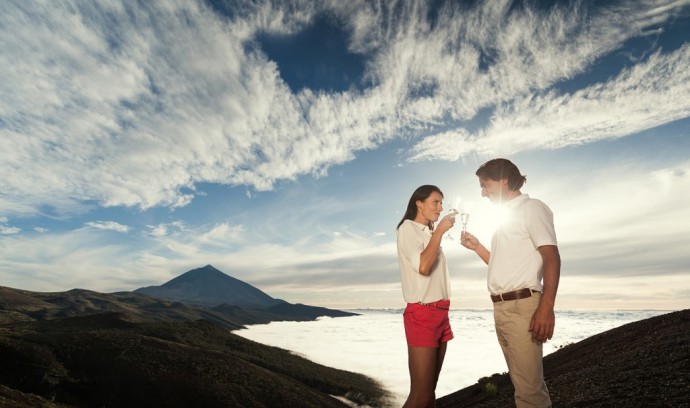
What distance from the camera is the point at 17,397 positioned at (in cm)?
843

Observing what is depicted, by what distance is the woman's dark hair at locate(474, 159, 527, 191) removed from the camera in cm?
439

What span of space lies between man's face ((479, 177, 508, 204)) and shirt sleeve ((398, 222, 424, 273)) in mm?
1033

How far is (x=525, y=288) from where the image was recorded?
3.89 m

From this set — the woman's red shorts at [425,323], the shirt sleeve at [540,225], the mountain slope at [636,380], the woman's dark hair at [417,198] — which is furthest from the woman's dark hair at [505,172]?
the mountain slope at [636,380]

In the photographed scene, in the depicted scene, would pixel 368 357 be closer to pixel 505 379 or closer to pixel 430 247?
pixel 505 379

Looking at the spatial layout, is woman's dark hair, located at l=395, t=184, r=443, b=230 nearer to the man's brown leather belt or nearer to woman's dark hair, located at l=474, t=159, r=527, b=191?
woman's dark hair, located at l=474, t=159, r=527, b=191

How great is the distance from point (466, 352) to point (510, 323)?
199825 millimetres

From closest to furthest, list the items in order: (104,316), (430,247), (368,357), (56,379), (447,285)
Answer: (430,247), (447,285), (56,379), (104,316), (368,357)

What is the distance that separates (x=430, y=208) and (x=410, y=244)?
0.54 metres

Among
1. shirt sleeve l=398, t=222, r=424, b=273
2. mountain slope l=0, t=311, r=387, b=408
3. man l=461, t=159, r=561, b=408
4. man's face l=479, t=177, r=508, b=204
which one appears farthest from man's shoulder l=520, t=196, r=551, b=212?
mountain slope l=0, t=311, r=387, b=408

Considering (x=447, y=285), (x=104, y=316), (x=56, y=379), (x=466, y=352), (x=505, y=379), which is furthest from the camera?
(x=466, y=352)

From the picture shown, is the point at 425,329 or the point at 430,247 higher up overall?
the point at 430,247

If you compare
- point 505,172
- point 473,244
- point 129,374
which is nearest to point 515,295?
point 473,244

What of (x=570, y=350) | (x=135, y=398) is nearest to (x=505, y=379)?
(x=570, y=350)
